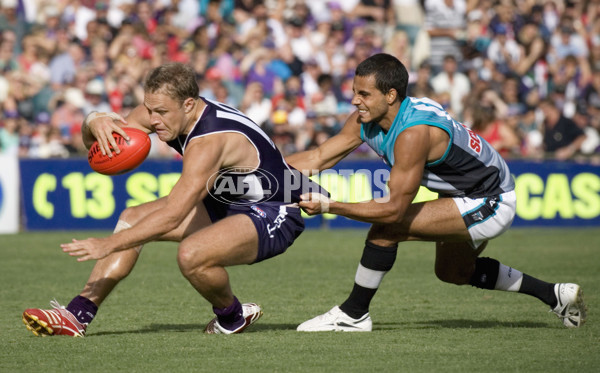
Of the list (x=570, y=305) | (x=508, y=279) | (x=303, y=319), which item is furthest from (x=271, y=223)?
(x=570, y=305)

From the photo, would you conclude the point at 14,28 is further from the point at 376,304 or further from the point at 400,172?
the point at 400,172

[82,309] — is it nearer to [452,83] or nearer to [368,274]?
[368,274]

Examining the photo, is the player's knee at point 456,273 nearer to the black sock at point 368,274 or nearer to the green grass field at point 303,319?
the green grass field at point 303,319

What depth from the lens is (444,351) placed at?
18.6 ft

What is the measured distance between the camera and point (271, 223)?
616cm

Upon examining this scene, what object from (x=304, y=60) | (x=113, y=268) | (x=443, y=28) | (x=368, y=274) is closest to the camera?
(x=113, y=268)

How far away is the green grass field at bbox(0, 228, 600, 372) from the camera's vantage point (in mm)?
5312

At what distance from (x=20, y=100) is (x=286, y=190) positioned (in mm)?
10005

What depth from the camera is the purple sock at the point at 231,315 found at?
6.20m

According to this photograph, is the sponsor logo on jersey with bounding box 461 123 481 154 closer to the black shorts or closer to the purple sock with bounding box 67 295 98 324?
the black shorts

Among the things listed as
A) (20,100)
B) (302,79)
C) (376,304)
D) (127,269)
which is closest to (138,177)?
(20,100)

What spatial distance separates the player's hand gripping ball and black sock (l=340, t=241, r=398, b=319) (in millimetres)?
1626

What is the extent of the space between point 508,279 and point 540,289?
23cm

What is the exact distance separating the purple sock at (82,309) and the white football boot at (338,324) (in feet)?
4.56
